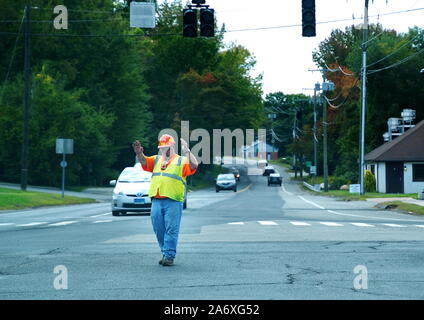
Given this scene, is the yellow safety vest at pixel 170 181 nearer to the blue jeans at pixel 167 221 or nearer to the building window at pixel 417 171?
the blue jeans at pixel 167 221

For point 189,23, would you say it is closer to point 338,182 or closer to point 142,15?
point 142,15

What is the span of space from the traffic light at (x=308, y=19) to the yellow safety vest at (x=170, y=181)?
35.8 feet

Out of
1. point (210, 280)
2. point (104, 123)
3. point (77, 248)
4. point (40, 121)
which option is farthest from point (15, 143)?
point (210, 280)

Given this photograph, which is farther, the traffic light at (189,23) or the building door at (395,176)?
the building door at (395,176)

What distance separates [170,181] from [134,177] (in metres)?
17.9

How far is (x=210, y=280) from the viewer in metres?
11.1

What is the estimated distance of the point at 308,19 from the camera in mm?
22938

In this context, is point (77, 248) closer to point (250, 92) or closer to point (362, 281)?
point (362, 281)

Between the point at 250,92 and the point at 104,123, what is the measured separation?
41437 millimetres

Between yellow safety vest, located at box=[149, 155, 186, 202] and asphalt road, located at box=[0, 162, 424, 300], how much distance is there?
3.53 ft

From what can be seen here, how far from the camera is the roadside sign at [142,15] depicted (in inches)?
1149

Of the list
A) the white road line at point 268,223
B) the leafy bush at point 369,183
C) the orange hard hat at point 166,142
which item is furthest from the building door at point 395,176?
the orange hard hat at point 166,142

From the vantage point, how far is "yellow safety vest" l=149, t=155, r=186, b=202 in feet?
41.4

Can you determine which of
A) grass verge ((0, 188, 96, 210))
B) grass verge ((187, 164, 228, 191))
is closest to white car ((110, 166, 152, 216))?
grass verge ((0, 188, 96, 210))
